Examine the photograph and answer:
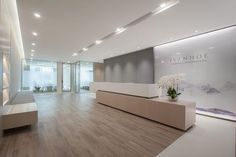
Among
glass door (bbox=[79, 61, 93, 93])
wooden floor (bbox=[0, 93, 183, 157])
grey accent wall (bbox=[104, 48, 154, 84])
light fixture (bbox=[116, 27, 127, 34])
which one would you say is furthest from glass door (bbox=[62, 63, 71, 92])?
light fixture (bbox=[116, 27, 127, 34])

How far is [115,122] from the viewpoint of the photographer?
3.97 m

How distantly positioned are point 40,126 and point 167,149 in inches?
132

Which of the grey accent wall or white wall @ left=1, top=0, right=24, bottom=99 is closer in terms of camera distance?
white wall @ left=1, top=0, right=24, bottom=99

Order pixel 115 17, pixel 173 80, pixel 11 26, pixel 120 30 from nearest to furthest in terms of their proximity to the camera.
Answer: pixel 115 17 < pixel 173 80 < pixel 11 26 < pixel 120 30

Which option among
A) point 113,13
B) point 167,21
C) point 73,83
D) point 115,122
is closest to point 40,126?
point 115,122

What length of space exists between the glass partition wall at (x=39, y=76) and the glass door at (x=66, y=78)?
2.81 ft

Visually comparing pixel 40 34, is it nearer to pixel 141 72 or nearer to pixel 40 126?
pixel 40 126

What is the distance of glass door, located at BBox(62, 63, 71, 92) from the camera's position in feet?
43.2

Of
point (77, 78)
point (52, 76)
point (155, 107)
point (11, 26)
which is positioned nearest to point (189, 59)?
point (155, 107)

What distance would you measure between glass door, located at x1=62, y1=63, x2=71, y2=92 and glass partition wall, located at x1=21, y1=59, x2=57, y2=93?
0.86m

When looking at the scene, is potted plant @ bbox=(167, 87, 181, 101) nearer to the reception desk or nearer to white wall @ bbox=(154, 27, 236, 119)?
the reception desk

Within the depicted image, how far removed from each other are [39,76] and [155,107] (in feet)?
39.6

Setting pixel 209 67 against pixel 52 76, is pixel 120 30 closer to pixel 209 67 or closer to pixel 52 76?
pixel 209 67

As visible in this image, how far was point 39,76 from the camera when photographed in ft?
40.0
